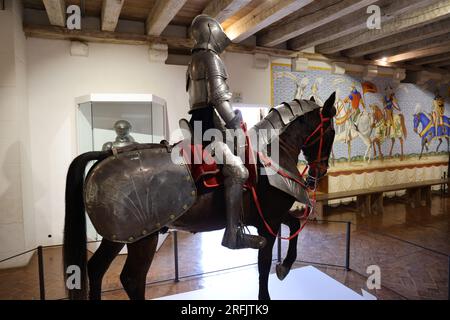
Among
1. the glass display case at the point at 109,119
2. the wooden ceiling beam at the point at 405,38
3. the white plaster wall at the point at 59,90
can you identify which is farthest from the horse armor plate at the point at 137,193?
the wooden ceiling beam at the point at 405,38

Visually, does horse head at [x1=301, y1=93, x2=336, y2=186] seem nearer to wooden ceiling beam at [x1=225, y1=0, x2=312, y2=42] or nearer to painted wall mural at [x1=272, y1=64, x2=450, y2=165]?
wooden ceiling beam at [x1=225, y1=0, x2=312, y2=42]

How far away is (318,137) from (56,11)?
378cm

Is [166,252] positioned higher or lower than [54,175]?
lower

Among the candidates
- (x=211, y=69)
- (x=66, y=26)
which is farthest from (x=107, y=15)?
(x=211, y=69)

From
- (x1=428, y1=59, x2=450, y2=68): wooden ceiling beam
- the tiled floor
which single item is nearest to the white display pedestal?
the tiled floor

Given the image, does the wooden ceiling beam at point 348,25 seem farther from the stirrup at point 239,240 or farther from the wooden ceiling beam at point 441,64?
the wooden ceiling beam at point 441,64

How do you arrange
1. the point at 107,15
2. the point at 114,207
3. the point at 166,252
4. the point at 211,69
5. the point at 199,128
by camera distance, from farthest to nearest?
the point at 166,252 → the point at 107,15 → the point at 199,128 → the point at 211,69 → the point at 114,207

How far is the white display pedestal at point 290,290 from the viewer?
9.17 feet

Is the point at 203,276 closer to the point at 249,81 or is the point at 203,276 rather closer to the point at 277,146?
the point at 277,146

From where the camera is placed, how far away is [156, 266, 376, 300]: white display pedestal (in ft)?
9.17

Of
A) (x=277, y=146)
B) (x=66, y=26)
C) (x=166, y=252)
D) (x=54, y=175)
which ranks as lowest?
(x=166, y=252)

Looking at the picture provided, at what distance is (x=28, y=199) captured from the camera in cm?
440

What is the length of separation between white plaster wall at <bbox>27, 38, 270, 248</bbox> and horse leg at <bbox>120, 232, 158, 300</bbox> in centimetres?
350

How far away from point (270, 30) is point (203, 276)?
444cm
